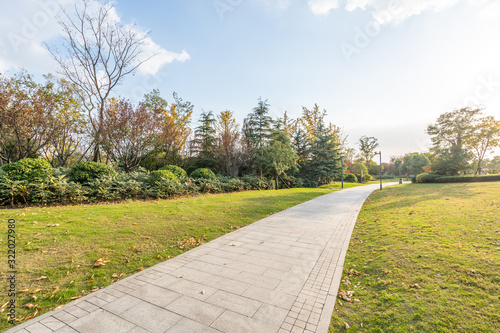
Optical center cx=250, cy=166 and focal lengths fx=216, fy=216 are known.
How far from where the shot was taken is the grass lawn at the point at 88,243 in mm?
2894

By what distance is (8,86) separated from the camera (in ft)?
33.3

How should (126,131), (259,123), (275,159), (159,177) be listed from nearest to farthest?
(159,177), (126,131), (275,159), (259,123)

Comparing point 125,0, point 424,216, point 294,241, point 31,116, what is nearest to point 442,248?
point 294,241

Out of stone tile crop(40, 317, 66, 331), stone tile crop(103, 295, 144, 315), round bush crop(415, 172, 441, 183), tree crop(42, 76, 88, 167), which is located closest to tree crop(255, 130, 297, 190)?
tree crop(42, 76, 88, 167)

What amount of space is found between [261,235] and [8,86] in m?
13.7

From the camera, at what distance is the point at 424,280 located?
309cm

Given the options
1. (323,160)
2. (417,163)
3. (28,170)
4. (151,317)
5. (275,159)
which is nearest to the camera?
(151,317)

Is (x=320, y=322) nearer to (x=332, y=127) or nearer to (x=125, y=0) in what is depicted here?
(x=125, y=0)

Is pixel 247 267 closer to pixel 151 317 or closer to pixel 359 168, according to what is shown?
pixel 151 317

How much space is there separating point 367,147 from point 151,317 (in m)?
50.4

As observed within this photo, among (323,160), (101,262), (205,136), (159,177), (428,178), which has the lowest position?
(101,262)

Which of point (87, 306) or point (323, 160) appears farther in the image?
point (323, 160)

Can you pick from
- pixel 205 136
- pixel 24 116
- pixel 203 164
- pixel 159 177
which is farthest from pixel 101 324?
pixel 205 136

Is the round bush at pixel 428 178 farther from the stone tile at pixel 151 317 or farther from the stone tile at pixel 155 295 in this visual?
the stone tile at pixel 151 317
